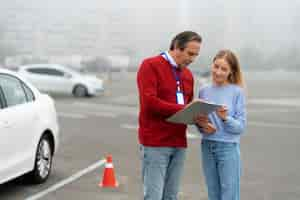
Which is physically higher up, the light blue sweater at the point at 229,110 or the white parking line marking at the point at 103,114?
the light blue sweater at the point at 229,110

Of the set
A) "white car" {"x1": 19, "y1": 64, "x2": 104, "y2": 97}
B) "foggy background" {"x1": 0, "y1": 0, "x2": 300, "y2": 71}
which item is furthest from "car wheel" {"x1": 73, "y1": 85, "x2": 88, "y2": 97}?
"foggy background" {"x1": 0, "y1": 0, "x2": 300, "y2": 71}

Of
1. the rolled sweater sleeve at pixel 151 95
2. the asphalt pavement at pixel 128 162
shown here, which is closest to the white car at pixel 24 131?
the asphalt pavement at pixel 128 162

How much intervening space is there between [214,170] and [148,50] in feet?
282

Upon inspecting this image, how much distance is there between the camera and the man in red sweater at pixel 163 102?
181 inches

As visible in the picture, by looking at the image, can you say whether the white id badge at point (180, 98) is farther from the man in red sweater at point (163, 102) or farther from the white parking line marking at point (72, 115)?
the white parking line marking at point (72, 115)

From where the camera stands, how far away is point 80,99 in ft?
86.1

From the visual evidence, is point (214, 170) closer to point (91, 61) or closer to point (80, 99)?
point (80, 99)

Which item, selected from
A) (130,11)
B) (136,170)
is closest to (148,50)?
(130,11)

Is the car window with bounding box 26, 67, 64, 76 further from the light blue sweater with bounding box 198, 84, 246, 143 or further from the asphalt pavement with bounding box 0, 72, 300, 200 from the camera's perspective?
the light blue sweater with bounding box 198, 84, 246, 143

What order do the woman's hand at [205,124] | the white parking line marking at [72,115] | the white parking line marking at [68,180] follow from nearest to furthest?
the woman's hand at [205,124] → the white parking line marking at [68,180] → the white parking line marking at [72,115]

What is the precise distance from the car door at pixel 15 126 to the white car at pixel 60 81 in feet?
65.1

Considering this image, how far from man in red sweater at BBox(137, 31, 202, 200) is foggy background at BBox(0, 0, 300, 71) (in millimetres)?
63654

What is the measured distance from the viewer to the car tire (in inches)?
307

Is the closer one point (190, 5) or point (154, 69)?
point (154, 69)
